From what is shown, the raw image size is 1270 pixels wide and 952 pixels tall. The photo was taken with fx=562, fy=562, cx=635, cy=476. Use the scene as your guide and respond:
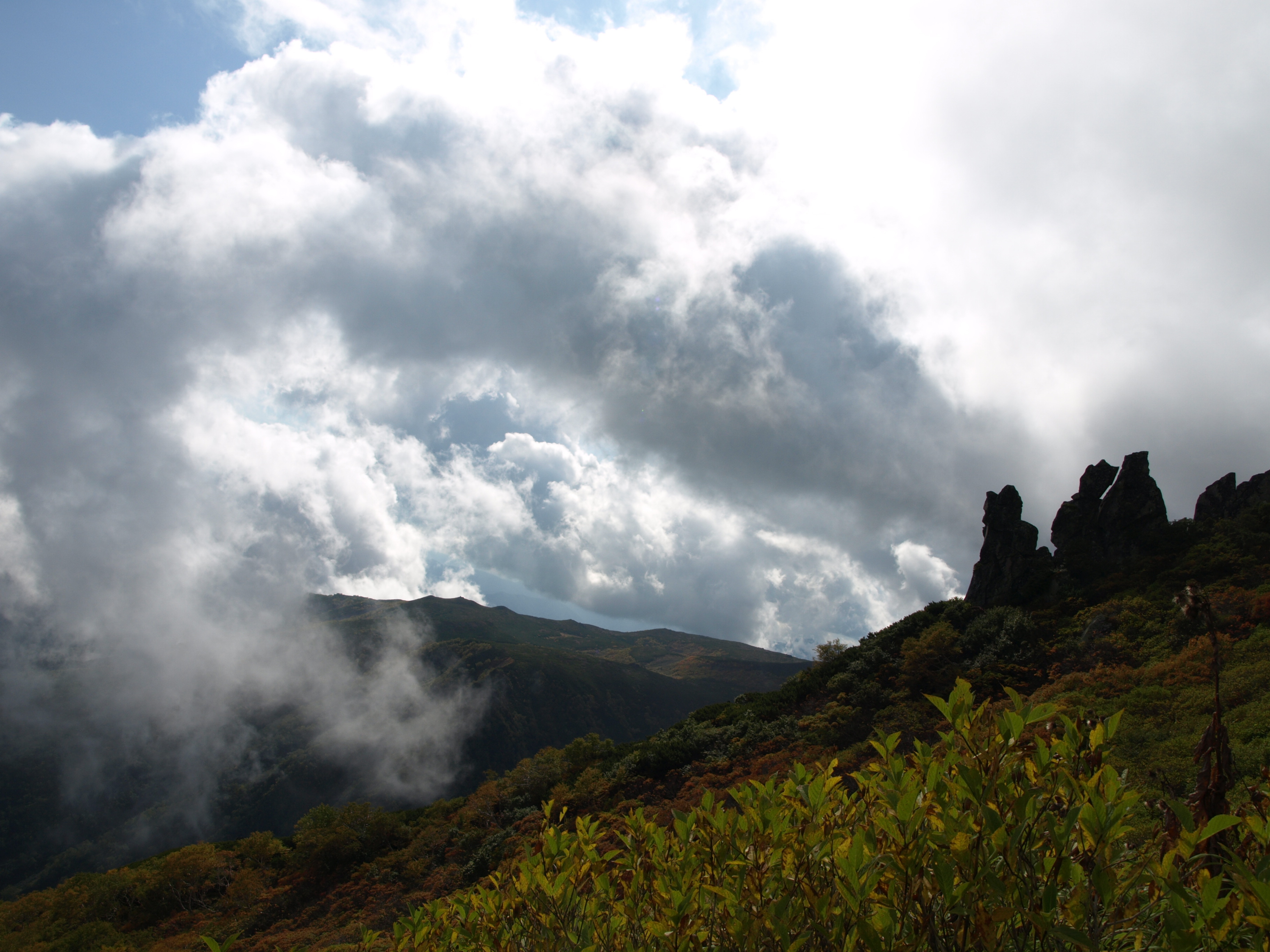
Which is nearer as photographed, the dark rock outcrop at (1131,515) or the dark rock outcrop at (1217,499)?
the dark rock outcrop at (1131,515)

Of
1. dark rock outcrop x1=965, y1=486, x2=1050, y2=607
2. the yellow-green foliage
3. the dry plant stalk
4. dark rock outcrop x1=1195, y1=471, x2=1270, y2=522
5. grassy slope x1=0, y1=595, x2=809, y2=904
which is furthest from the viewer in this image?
A: grassy slope x1=0, y1=595, x2=809, y2=904

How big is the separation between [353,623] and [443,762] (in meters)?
103

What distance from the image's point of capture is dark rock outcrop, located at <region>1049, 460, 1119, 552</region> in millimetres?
33375

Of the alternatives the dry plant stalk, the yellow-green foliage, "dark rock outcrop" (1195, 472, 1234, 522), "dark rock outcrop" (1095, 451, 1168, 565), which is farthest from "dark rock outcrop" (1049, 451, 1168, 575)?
the yellow-green foliage

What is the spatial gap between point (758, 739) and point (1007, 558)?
19627 mm

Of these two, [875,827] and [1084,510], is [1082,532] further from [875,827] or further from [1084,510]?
[875,827]

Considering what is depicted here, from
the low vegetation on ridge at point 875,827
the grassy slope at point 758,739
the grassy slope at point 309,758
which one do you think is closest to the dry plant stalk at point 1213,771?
the low vegetation on ridge at point 875,827

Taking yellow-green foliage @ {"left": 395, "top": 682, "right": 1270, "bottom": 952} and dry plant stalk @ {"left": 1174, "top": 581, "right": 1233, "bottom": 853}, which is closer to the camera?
yellow-green foliage @ {"left": 395, "top": 682, "right": 1270, "bottom": 952}

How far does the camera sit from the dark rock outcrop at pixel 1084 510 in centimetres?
3338

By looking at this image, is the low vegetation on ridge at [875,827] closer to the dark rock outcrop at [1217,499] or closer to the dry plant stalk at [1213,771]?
the dry plant stalk at [1213,771]

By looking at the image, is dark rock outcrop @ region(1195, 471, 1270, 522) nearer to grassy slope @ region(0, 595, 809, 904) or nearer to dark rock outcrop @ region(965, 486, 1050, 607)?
dark rock outcrop @ region(965, 486, 1050, 607)

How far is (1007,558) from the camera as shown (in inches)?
1318

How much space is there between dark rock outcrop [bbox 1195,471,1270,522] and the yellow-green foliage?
146 ft

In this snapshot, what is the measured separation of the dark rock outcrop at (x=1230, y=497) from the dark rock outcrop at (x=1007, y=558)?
1016cm
